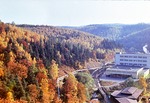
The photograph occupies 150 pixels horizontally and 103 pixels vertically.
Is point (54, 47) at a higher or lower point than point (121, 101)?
higher

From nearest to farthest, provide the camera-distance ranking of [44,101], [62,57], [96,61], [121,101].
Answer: [44,101] → [121,101] → [62,57] → [96,61]

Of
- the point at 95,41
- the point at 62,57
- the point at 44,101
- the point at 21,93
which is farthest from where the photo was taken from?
the point at 95,41

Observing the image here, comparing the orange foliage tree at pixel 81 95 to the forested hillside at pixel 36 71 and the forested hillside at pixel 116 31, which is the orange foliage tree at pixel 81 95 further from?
the forested hillside at pixel 116 31

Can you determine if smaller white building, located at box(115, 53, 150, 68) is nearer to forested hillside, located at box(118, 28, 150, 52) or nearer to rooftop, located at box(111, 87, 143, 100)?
rooftop, located at box(111, 87, 143, 100)

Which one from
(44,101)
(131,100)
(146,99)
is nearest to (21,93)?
(44,101)

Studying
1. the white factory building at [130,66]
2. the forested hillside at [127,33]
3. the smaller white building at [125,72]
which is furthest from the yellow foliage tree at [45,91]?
the forested hillside at [127,33]

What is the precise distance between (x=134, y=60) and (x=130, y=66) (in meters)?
1.96

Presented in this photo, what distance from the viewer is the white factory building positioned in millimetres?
50438

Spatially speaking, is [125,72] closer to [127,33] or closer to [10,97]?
[10,97]

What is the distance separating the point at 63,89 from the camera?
3369cm

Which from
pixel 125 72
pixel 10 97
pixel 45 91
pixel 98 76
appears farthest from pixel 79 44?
pixel 10 97

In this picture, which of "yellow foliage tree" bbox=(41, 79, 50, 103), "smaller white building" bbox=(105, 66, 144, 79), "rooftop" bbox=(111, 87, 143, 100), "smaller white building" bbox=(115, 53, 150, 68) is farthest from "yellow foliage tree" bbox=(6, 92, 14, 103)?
"smaller white building" bbox=(115, 53, 150, 68)

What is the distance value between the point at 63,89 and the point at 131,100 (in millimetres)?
7535

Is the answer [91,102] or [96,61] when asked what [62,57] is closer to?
[96,61]
